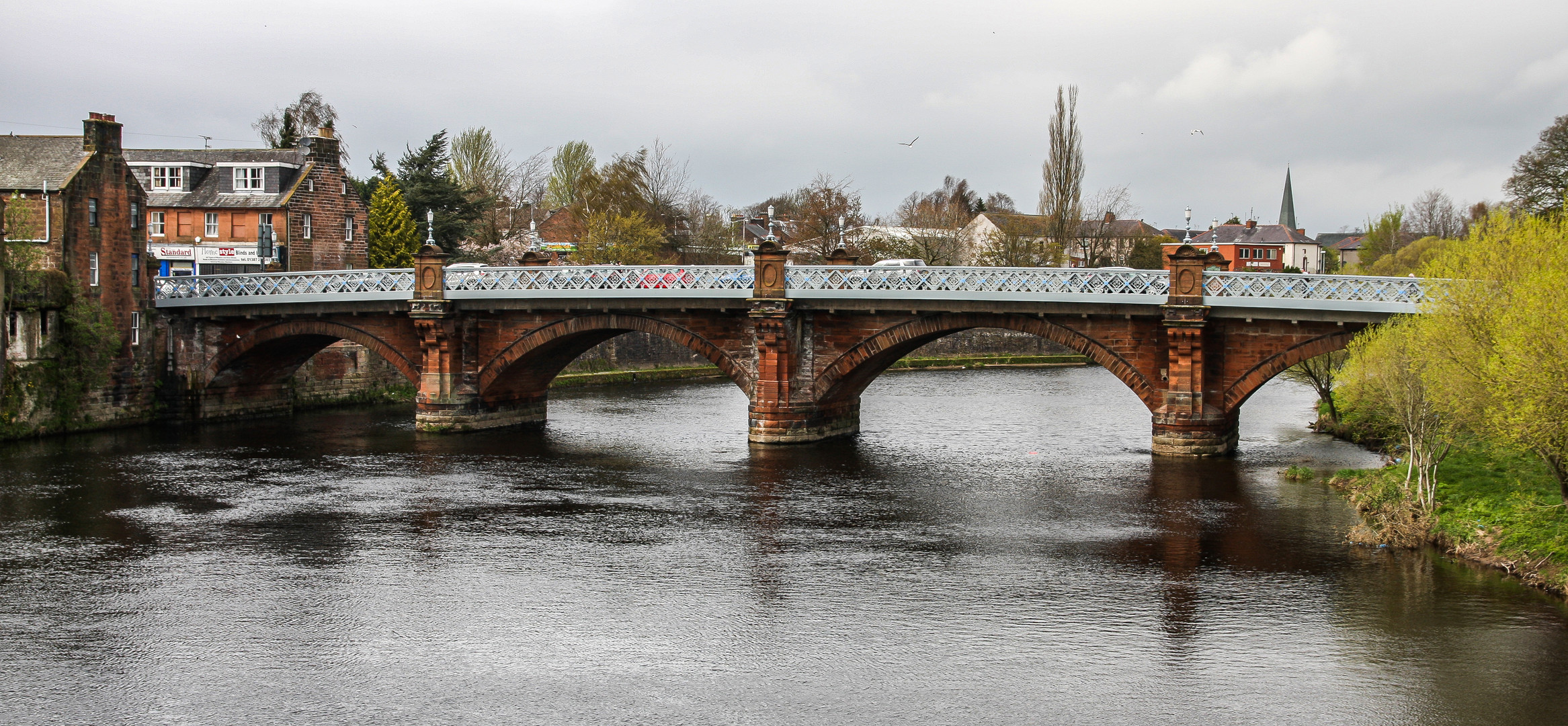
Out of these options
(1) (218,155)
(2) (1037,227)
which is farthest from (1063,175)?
(1) (218,155)

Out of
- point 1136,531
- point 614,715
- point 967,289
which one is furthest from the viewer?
point 967,289

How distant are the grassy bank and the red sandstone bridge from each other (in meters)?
4.88

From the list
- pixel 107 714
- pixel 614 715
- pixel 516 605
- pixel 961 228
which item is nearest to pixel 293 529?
pixel 516 605

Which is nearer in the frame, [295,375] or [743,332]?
[743,332]

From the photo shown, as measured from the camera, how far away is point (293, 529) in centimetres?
2805

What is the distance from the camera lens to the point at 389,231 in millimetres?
64188

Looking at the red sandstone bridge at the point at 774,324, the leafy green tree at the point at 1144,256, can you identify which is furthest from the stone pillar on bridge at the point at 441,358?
the leafy green tree at the point at 1144,256

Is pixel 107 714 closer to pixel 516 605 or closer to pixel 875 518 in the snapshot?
pixel 516 605

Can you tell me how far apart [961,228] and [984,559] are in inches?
2555

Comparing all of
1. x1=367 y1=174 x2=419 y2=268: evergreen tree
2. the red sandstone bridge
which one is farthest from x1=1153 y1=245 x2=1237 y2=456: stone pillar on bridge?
x1=367 y1=174 x2=419 y2=268: evergreen tree

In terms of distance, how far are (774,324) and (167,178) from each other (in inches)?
1267

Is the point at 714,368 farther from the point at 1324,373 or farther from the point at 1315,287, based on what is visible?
the point at 1315,287

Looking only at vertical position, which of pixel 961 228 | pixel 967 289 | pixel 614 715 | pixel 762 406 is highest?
pixel 961 228

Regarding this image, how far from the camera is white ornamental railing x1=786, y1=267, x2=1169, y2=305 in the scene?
3528 cm
